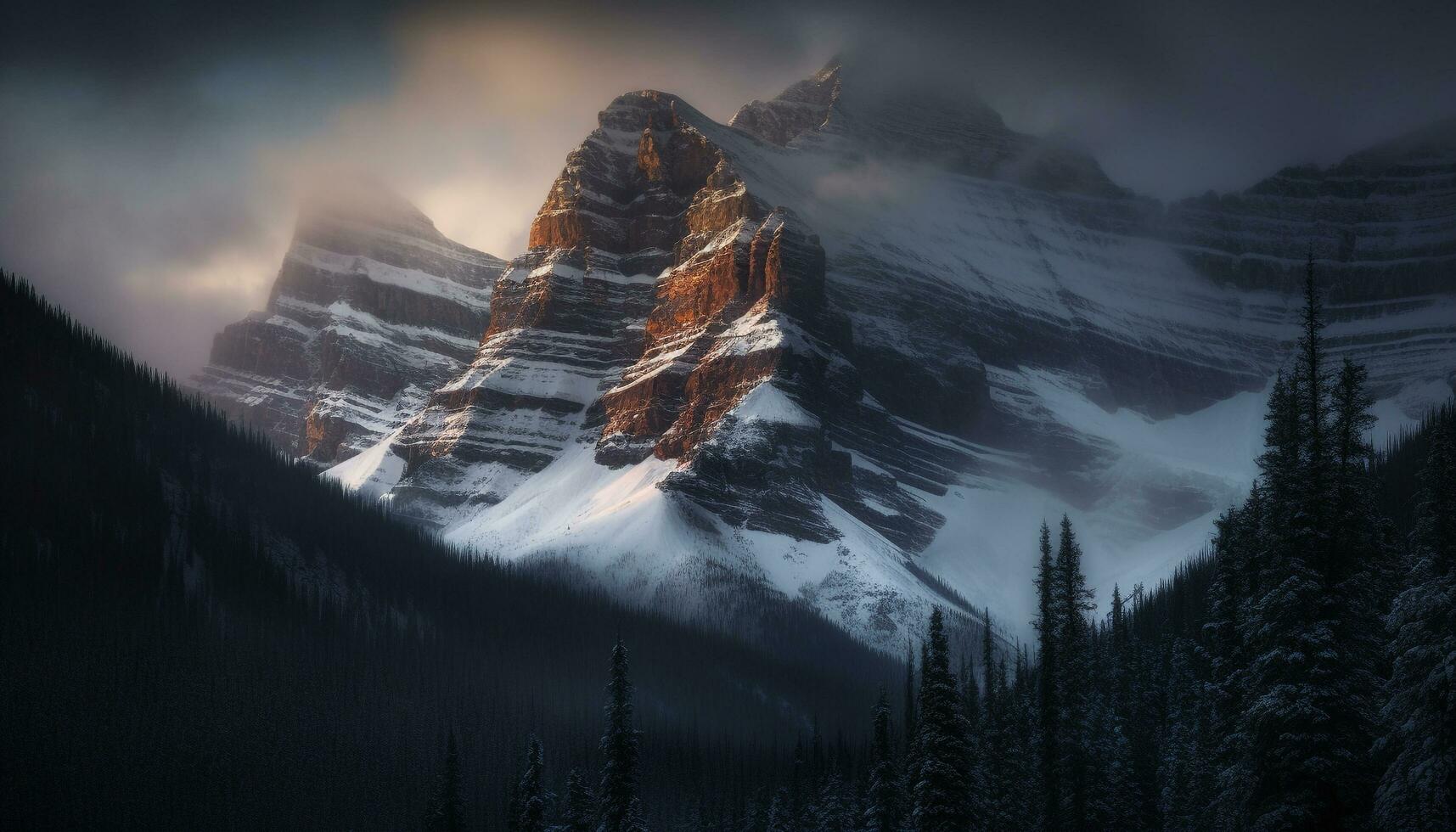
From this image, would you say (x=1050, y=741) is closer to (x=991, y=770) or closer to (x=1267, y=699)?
(x=991, y=770)

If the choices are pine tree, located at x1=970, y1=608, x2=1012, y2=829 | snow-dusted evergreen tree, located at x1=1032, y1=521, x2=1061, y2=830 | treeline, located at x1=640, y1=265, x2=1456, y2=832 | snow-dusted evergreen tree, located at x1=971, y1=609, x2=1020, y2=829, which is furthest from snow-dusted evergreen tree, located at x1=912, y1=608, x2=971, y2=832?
snow-dusted evergreen tree, located at x1=1032, y1=521, x2=1061, y2=830

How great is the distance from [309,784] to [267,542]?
53.7m

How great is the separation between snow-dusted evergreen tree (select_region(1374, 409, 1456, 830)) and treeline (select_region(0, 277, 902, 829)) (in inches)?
3240

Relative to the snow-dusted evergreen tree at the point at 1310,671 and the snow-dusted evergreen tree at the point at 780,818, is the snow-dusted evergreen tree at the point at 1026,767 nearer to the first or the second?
the snow-dusted evergreen tree at the point at 780,818

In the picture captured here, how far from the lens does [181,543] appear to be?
172 metres

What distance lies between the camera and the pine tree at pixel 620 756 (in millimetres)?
73375

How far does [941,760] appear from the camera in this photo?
2586 inches

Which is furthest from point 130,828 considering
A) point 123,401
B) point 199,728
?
point 123,401

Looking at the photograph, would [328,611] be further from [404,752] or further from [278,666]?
[404,752]

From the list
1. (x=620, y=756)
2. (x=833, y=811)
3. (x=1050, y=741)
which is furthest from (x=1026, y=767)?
(x=620, y=756)

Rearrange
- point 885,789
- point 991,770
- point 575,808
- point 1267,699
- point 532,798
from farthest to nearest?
point 991,770 → point 575,808 → point 532,798 → point 885,789 → point 1267,699

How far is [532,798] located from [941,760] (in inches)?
936

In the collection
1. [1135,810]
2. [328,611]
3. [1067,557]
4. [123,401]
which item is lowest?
[1135,810]

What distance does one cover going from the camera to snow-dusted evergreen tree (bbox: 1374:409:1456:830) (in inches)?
1506
